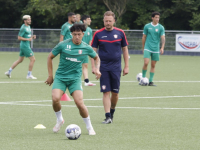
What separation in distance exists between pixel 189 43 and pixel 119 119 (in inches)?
945

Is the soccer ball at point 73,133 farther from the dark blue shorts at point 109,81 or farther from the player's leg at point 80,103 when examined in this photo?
the dark blue shorts at point 109,81

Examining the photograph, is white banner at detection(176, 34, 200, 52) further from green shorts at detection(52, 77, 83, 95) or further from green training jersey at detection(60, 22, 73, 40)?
green shorts at detection(52, 77, 83, 95)

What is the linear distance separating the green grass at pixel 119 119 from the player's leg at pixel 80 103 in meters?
0.14

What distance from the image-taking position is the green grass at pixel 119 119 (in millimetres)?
7102

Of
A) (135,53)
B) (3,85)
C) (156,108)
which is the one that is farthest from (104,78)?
(135,53)

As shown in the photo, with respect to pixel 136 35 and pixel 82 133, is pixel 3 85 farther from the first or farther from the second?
pixel 136 35

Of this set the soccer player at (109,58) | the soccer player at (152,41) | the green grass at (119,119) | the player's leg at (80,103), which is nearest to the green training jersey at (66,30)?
the green grass at (119,119)

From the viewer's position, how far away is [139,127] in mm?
8531

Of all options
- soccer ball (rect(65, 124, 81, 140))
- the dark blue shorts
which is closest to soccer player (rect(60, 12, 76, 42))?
the dark blue shorts

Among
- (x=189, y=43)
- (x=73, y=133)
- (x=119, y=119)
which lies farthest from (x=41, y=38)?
(x=73, y=133)

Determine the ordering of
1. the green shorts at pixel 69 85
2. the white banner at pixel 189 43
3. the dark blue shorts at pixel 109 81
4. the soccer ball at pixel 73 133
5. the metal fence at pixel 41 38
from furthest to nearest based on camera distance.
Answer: the metal fence at pixel 41 38 < the white banner at pixel 189 43 < the dark blue shorts at pixel 109 81 < the green shorts at pixel 69 85 < the soccer ball at pixel 73 133

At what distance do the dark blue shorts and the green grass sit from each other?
598 mm

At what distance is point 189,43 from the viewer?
3269cm

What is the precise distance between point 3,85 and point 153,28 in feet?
15.8
